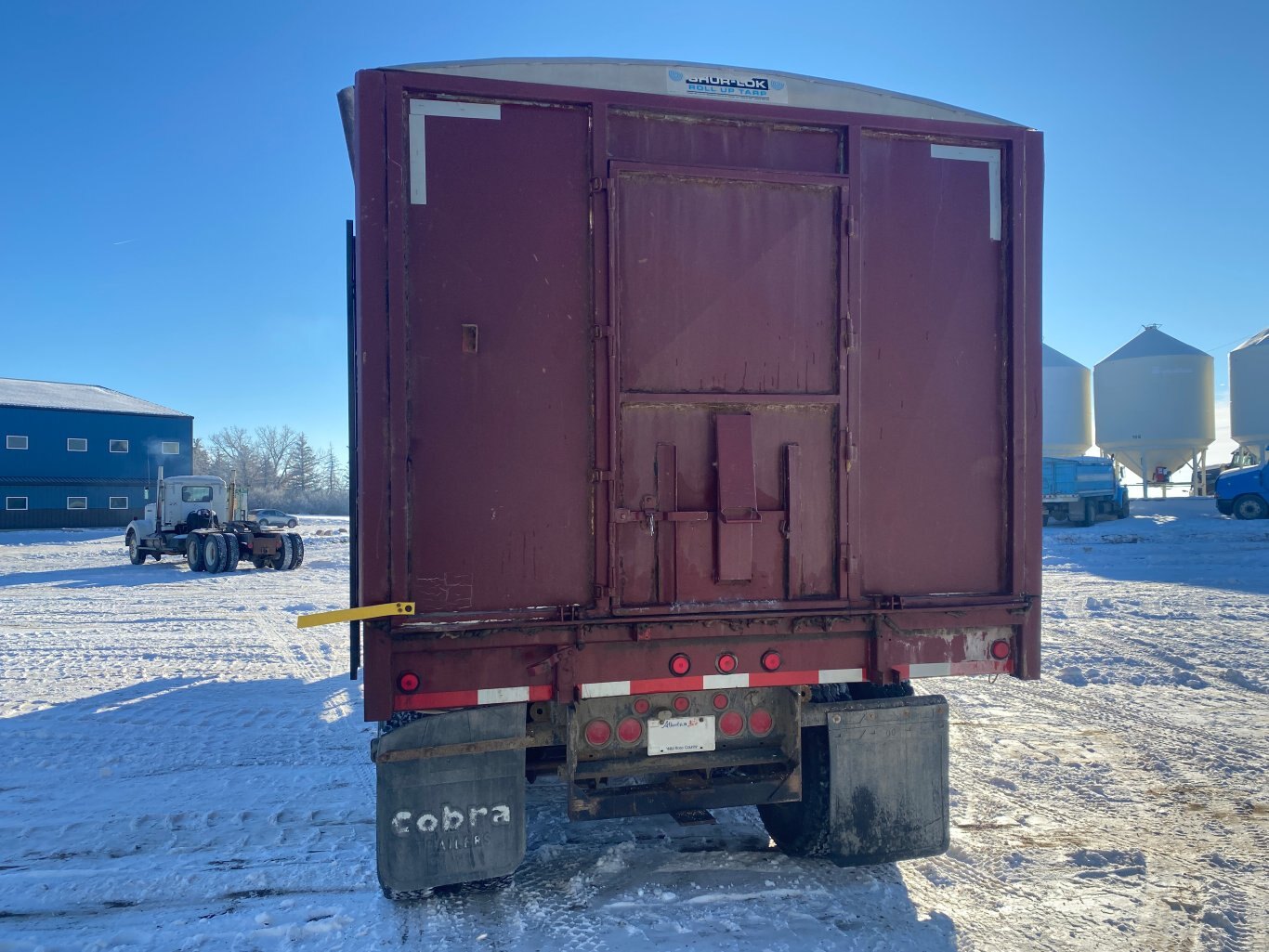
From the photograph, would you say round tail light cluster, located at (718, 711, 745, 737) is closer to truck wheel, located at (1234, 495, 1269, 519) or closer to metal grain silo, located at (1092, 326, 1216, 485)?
truck wheel, located at (1234, 495, 1269, 519)

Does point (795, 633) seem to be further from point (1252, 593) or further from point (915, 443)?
point (1252, 593)

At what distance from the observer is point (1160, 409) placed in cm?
3909

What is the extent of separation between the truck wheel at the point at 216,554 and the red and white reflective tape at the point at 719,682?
67.4 ft

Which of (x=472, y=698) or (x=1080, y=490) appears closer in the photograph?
(x=472, y=698)

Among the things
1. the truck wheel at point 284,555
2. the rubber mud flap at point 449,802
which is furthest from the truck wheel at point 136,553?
the rubber mud flap at point 449,802

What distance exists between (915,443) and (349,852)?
3668 mm

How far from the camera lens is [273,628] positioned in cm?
1186

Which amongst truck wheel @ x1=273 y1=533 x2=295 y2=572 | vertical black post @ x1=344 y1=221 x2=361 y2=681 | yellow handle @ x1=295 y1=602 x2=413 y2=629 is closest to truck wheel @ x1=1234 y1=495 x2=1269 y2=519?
truck wheel @ x1=273 y1=533 x2=295 y2=572

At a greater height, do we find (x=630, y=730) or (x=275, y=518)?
(x=630, y=730)

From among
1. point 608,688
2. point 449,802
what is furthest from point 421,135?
point 449,802

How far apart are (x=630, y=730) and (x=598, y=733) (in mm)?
150

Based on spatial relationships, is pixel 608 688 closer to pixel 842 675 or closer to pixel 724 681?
pixel 724 681

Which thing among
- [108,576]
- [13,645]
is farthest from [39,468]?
[13,645]

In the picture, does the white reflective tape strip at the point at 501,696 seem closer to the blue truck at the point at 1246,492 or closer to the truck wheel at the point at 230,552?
the truck wheel at the point at 230,552
